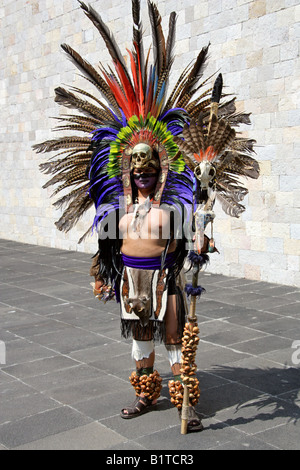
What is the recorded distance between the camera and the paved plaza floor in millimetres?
3525

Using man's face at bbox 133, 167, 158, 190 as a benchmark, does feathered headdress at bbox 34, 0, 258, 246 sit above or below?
above

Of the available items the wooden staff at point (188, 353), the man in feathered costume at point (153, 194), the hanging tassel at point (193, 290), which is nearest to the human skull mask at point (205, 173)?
the man in feathered costume at point (153, 194)

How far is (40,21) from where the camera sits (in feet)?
39.6

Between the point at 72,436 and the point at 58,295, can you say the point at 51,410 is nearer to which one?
the point at 72,436

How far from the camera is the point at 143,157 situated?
3689 millimetres

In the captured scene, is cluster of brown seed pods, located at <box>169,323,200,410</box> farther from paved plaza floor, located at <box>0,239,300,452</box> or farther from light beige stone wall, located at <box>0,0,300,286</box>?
light beige stone wall, located at <box>0,0,300,286</box>

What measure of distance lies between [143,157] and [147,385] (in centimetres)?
143

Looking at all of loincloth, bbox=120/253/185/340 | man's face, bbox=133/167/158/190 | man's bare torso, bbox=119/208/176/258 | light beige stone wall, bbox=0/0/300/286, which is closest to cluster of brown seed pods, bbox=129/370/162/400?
loincloth, bbox=120/253/185/340

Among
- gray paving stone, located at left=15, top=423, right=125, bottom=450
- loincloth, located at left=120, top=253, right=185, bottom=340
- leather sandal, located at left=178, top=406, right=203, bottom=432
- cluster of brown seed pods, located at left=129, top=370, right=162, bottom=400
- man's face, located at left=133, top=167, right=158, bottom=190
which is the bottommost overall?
gray paving stone, located at left=15, top=423, right=125, bottom=450

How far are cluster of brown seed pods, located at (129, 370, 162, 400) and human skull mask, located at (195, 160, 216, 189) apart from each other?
129 centimetres

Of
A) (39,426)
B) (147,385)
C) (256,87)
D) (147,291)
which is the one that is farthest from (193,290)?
(256,87)

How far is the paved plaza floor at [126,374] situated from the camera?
3.53 metres

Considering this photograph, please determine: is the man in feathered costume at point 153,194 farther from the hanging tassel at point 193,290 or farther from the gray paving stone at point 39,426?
the gray paving stone at point 39,426

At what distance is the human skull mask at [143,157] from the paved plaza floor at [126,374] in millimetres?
1558
